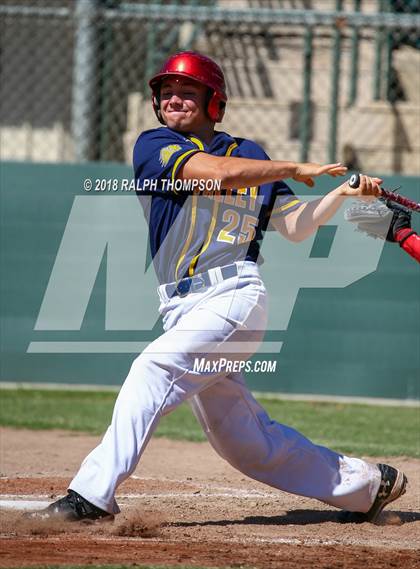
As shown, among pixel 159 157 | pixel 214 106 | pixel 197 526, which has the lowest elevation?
pixel 197 526

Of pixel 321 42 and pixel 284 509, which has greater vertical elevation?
pixel 321 42

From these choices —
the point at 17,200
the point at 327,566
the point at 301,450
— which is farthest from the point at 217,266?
the point at 17,200

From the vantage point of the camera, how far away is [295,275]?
897 cm

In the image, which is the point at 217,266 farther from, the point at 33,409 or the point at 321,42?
the point at 321,42

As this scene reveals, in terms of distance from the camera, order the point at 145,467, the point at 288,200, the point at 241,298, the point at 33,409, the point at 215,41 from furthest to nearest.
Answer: the point at 215,41 → the point at 33,409 → the point at 145,467 → the point at 288,200 → the point at 241,298

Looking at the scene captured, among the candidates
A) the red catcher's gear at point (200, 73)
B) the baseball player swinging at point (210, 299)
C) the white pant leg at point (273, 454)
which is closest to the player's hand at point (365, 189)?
the baseball player swinging at point (210, 299)

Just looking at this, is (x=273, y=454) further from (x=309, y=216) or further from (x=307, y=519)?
(x=309, y=216)

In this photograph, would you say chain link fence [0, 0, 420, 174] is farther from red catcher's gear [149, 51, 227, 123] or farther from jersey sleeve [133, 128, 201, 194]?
jersey sleeve [133, 128, 201, 194]

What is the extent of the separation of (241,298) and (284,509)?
133cm

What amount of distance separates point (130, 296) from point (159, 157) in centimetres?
469

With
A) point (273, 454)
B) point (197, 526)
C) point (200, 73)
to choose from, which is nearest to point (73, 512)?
point (197, 526)

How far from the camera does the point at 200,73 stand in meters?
4.59

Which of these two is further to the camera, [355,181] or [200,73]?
[200,73]

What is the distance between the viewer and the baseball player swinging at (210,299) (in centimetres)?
432
